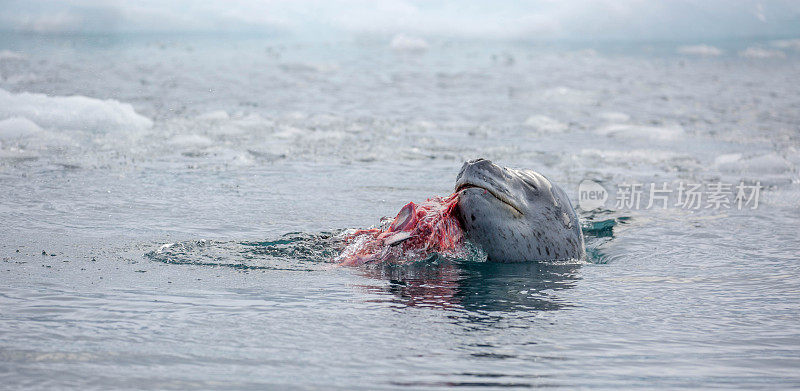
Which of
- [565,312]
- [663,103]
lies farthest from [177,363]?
[663,103]

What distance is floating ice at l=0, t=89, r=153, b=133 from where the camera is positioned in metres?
14.3

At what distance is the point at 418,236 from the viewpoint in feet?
23.7

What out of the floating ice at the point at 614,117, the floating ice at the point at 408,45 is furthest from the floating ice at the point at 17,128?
the floating ice at the point at 408,45

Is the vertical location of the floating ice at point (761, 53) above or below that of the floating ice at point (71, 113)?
above

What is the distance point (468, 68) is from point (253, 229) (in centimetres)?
2516

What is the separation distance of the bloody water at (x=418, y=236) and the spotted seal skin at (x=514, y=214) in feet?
0.36

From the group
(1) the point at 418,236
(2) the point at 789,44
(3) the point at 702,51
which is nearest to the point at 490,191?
(1) the point at 418,236

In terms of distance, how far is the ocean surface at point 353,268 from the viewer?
16.1ft

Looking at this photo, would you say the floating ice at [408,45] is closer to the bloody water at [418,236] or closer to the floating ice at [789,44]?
the floating ice at [789,44]

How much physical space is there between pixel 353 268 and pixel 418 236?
0.57m

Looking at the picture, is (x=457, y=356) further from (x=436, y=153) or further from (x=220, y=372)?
(x=436, y=153)

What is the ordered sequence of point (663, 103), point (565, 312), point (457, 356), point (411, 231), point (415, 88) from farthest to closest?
point (415, 88) → point (663, 103) → point (411, 231) → point (565, 312) → point (457, 356)

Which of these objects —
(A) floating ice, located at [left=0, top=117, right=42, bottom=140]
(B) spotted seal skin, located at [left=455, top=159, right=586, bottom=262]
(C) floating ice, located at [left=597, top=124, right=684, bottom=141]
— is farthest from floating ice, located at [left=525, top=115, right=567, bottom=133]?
(B) spotted seal skin, located at [left=455, top=159, right=586, bottom=262]

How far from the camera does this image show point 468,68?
108 feet
